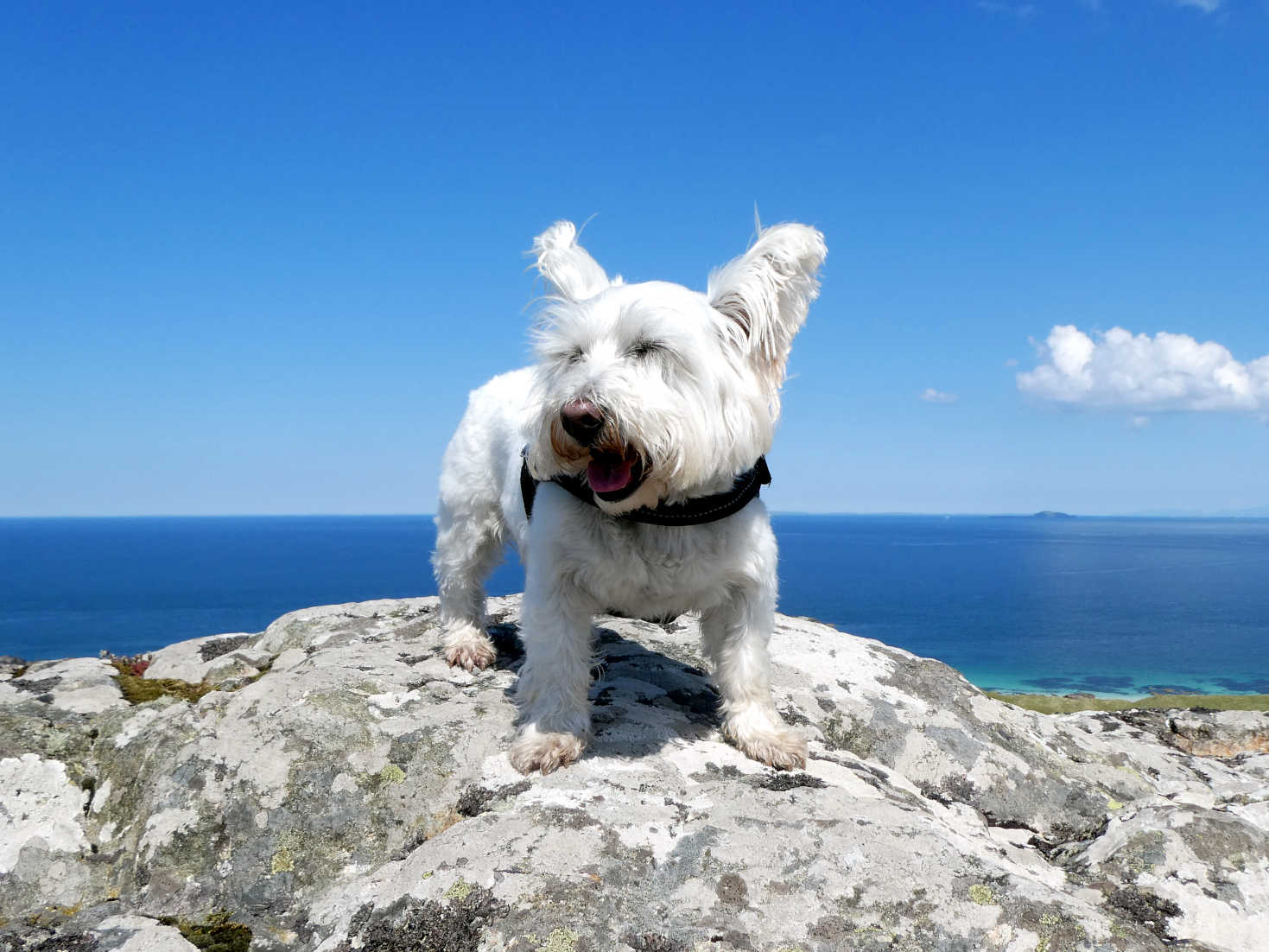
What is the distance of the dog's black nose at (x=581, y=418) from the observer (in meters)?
4.47

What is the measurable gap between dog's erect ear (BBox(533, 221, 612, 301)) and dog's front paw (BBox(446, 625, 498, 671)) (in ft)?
10.5

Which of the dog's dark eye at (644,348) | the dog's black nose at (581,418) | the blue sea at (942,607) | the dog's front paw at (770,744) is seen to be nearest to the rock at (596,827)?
the dog's front paw at (770,744)

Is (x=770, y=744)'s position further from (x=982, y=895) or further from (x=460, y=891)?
(x=460, y=891)

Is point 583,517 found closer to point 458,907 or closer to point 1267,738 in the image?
point 458,907

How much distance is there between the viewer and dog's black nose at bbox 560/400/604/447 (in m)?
4.47

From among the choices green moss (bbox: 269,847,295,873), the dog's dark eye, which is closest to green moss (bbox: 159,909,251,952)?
green moss (bbox: 269,847,295,873)

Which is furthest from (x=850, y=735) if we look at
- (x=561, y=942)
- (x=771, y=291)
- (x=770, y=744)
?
(x=561, y=942)

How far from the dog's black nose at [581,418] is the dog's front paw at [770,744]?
2308 mm

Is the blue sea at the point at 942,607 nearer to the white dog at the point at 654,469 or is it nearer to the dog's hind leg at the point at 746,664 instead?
the dog's hind leg at the point at 746,664

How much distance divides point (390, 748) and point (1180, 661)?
313 feet

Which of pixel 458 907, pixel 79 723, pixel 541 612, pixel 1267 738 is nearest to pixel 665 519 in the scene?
pixel 541 612

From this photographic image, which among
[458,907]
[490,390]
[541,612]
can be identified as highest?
[490,390]

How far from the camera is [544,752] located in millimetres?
5035

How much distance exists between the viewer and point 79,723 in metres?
5.97
